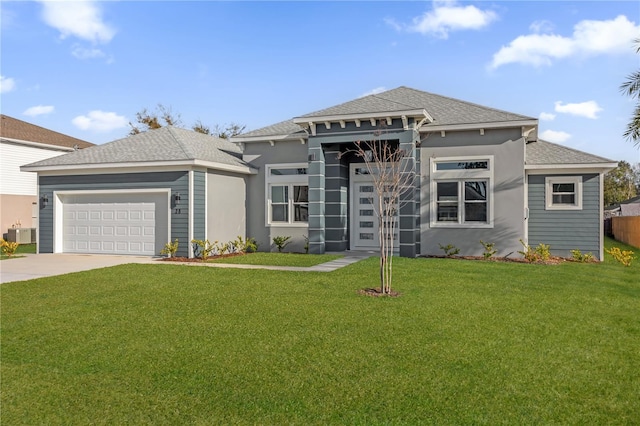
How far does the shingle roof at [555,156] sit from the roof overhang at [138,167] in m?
9.86

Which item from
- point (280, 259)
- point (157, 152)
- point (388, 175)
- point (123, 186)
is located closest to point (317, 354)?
point (388, 175)

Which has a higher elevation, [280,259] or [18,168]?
[18,168]

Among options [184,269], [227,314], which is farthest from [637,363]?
[184,269]

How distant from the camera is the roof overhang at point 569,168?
15277 millimetres

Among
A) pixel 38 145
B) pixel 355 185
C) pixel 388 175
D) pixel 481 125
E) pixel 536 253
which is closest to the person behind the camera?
pixel 388 175

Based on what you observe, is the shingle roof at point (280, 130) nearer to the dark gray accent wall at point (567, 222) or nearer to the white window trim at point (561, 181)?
the dark gray accent wall at point (567, 222)

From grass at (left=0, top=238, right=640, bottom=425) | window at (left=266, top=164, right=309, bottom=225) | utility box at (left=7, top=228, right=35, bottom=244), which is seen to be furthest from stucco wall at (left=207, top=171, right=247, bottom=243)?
utility box at (left=7, top=228, right=35, bottom=244)

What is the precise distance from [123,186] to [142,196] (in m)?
0.80

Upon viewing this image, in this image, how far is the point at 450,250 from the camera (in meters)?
15.6

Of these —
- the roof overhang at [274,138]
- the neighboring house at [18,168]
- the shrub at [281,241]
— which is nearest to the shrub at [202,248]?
the shrub at [281,241]

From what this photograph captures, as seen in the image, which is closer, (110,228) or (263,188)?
(110,228)

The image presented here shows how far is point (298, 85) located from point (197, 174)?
6029 mm

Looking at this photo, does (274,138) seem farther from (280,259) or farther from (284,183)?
(280,259)

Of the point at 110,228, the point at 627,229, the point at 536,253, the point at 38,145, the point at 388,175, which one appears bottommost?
the point at 536,253
